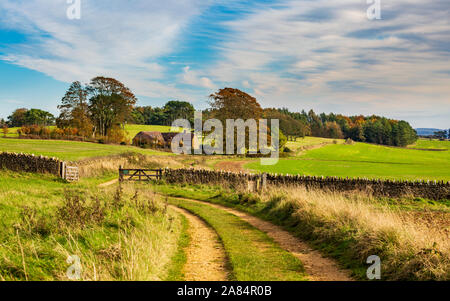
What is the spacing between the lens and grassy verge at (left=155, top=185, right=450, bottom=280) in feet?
24.1

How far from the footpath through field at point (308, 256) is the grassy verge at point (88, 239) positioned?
324 cm

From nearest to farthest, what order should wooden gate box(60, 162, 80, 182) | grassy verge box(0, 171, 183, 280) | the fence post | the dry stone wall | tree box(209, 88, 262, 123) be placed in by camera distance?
grassy verge box(0, 171, 183, 280) → the fence post → wooden gate box(60, 162, 80, 182) → the dry stone wall → tree box(209, 88, 262, 123)

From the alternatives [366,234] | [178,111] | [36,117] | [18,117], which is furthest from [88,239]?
[178,111]

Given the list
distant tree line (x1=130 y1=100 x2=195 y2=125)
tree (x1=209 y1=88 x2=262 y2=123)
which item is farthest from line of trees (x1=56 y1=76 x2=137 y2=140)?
distant tree line (x1=130 y1=100 x2=195 y2=125)

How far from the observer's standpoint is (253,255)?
379 inches

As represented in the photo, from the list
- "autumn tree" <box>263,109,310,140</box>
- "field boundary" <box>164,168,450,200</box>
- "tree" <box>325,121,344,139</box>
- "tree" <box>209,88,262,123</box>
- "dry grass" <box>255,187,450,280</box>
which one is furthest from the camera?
"tree" <box>325,121,344,139</box>

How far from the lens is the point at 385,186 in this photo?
25.2 metres

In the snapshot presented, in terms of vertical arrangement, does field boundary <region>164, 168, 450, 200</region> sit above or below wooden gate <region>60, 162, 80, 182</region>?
below

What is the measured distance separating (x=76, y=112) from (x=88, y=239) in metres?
67.6

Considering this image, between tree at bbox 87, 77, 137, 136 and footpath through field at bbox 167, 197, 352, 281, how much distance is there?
2506 inches

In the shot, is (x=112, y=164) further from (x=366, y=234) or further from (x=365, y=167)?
(x=365, y=167)

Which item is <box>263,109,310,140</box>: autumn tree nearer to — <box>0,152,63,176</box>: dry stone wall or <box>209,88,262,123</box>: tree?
<box>209,88,262,123</box>: tree

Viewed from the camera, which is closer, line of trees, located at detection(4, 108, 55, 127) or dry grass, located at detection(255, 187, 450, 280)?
dry grass, located at detection(255, 187, 450, 280)

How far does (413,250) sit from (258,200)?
37.8 ft
